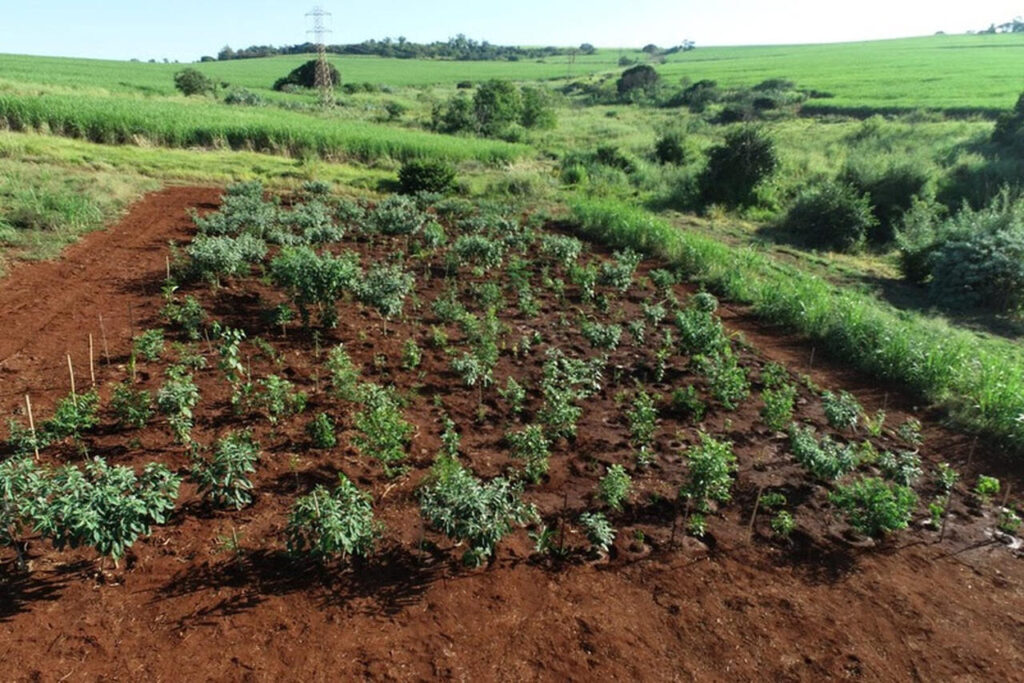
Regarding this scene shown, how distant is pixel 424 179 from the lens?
1953 centimetres

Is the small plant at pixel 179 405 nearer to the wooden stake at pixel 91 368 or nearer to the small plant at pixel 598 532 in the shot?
the wooden stake at pixel 91 368

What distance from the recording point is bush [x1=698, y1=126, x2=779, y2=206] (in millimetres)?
21562

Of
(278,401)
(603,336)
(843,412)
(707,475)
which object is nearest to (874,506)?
(707,475)

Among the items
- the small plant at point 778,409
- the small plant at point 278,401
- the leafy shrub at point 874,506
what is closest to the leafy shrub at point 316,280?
the small plant at point 278,401

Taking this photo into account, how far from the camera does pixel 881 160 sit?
21094mm

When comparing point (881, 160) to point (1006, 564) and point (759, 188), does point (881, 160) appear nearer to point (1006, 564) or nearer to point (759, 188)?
point (759, 188)

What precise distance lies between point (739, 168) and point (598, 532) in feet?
63.7

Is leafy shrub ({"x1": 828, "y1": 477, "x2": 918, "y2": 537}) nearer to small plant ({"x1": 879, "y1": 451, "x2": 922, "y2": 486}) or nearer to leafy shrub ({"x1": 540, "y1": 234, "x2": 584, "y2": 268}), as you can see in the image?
small plant ({"x1": 879, "y1": 451, "x2": 922, "y2": 486})

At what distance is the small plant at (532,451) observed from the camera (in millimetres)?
6285

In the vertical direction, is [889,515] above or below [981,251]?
below

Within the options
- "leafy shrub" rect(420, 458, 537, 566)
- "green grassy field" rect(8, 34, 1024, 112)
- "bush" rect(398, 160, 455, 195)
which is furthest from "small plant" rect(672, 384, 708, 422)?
"green grassy field" rect(8, 34, 1024, 112)

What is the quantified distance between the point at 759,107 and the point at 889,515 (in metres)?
48.6

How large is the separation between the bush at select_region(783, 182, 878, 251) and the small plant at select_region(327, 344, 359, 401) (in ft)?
51.4

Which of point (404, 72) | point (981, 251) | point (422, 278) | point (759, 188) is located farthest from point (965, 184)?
point (404, 72)
